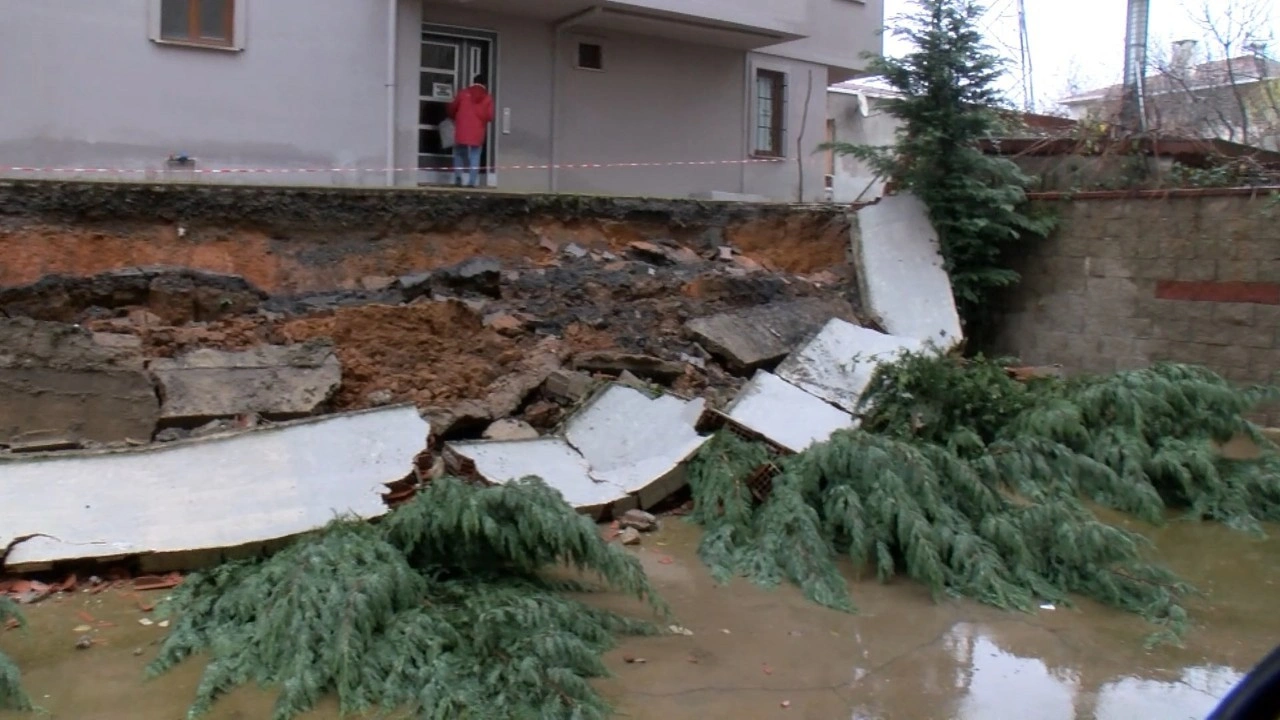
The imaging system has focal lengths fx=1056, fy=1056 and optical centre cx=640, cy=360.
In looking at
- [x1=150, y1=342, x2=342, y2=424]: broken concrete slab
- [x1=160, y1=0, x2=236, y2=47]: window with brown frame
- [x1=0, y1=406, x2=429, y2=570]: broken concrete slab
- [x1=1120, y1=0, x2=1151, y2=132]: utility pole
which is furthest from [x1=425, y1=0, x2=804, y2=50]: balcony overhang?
[x1=0, y1=406, x2=429, y2=570]: broken concrete slab

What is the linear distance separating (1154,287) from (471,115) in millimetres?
7816

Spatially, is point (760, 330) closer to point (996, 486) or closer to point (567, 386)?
point (567, 386)

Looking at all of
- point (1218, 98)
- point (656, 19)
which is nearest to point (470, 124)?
point (656, 19)

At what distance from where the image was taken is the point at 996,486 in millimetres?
6602

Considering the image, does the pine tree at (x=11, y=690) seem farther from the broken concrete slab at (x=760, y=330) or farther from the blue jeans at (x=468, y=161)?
the blue jeans at (x=468, y=161)

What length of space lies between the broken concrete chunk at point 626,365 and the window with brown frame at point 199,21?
6574mm

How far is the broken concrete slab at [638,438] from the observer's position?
22.2 ft

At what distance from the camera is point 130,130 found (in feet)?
37.0

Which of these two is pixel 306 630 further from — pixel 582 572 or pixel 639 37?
pixel 639 37

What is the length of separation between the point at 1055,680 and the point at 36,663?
170 inches

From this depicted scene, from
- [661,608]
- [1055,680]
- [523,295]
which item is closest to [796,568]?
[661,608]

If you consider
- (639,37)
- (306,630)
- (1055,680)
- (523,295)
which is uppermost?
(639,37)

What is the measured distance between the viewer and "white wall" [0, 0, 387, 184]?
1073cm

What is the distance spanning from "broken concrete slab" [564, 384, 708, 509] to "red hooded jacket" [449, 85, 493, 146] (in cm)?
628
